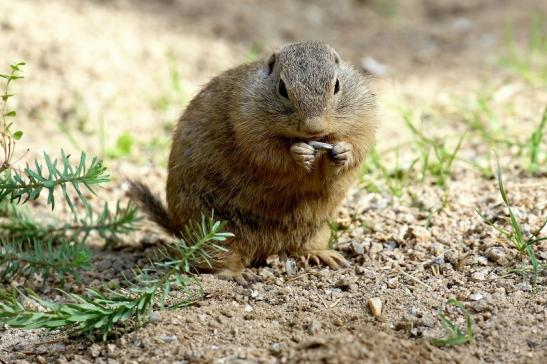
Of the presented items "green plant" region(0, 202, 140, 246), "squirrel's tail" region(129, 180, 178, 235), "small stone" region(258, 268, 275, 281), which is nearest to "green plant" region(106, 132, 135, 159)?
"green plant" region(0, 202, 140, 246)

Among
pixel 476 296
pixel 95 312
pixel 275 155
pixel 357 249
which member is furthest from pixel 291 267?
pixel 95 312

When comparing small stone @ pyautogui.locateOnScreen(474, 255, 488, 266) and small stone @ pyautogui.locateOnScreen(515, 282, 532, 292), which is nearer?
small stone @ pyautogui.locateOnScreen(515, 282, 532, 292)

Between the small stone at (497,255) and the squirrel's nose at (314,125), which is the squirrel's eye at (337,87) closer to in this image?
the squirrel's nose at (314,125)

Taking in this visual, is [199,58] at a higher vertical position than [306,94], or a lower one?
lower

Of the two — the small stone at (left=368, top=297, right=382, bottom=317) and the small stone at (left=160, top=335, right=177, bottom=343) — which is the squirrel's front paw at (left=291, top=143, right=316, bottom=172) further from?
the small stone at (left=160, top=335, right=177, bottom=343)

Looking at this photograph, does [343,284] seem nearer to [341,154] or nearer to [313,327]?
[313,327]
